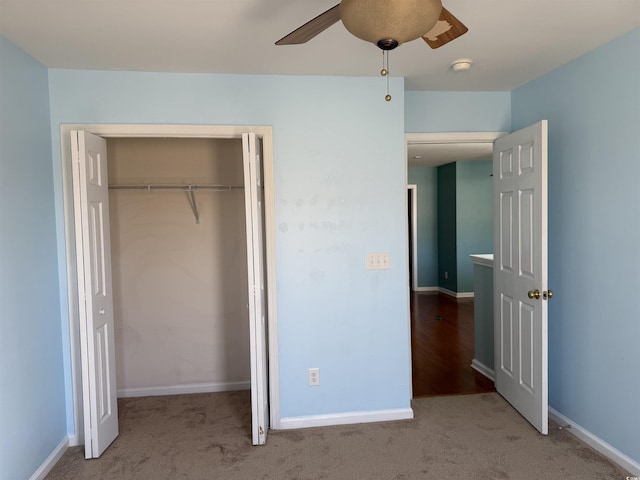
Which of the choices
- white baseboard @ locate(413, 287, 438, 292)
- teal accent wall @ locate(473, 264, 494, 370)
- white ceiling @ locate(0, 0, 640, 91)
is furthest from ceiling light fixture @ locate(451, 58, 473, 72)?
white baseboard @ locate(413, 287, 438, 292)

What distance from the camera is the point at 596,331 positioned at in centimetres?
252

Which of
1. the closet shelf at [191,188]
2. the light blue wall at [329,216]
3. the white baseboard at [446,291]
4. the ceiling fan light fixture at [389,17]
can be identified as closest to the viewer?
the ceiling fan light fixture at [389,17]

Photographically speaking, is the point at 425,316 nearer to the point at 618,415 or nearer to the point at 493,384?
the point at 493,384

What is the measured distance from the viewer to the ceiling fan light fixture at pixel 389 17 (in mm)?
1176

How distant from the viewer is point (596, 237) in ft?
8.19

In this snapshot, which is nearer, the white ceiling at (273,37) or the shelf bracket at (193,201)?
the white ceiling at (273,37)

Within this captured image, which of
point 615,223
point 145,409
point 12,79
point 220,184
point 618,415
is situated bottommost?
point 145,409

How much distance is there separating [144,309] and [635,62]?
141 inches

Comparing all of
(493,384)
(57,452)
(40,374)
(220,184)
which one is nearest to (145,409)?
(57,452)

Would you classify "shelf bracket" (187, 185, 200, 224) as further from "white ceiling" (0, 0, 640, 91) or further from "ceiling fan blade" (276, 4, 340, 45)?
"ceiling fan blade" (276, 4, 340, 45)

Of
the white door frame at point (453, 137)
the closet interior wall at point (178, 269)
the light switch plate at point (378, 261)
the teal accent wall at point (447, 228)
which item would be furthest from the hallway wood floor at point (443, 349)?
the white door frame at point (453, 137)

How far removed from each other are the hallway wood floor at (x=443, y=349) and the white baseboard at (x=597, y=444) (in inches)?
24.7

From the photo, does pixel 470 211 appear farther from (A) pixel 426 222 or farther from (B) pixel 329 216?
(B) pixel 329 216

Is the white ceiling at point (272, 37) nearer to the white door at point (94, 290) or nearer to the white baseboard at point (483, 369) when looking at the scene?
the white door at point (94, 290)
